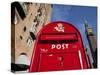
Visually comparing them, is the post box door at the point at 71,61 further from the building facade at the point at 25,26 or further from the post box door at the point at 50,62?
the building facade at the point at 25,26

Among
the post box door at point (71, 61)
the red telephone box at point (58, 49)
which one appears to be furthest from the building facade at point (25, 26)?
the post box door at point (71, 61)

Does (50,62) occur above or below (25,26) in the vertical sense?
below

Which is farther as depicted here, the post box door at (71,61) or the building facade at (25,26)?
the post box door at (71,61)

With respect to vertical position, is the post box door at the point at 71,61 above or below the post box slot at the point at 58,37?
below

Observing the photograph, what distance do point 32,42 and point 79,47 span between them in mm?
328

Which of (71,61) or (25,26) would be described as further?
(71,61)

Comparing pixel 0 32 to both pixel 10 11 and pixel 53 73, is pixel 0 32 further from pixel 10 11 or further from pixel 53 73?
pixel 53 73

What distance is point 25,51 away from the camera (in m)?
1.30

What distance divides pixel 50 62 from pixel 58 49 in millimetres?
97

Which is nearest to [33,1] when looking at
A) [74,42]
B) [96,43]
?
[74,42]

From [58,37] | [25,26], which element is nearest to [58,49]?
[58,37]

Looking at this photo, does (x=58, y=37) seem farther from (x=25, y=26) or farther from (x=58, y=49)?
(x=25, y=26)

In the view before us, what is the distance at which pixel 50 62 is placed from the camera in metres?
1.37

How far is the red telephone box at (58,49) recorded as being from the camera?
4.42ft
